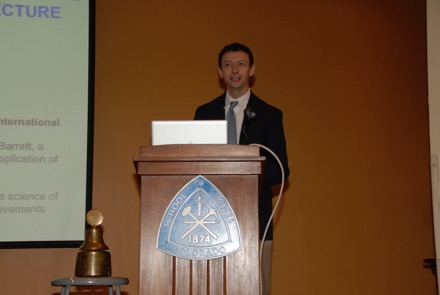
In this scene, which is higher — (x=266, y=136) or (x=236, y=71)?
(x=236, y=71)

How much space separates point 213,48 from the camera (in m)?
4.29

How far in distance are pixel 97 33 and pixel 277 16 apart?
1.18m

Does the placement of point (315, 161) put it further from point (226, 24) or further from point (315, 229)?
point (226, 24)

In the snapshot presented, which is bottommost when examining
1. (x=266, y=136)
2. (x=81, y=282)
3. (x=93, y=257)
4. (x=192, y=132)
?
(x=81, y=282)

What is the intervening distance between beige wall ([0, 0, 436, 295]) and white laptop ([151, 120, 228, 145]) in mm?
1808

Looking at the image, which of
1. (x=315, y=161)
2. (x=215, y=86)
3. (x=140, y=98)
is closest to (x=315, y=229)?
(x=315, y=161)

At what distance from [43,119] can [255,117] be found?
59.8 inches

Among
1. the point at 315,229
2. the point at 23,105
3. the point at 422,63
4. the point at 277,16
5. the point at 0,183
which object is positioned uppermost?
the point at 277,16

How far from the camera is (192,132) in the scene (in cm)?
231

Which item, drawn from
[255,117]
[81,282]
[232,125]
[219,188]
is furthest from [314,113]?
[219,188]

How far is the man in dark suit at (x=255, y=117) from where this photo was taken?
3166 millimetres

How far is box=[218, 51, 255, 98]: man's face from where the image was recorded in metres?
3.47

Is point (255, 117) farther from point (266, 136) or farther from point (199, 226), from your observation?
point (199, 226)

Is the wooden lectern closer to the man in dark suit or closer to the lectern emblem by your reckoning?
the lectern emblem
